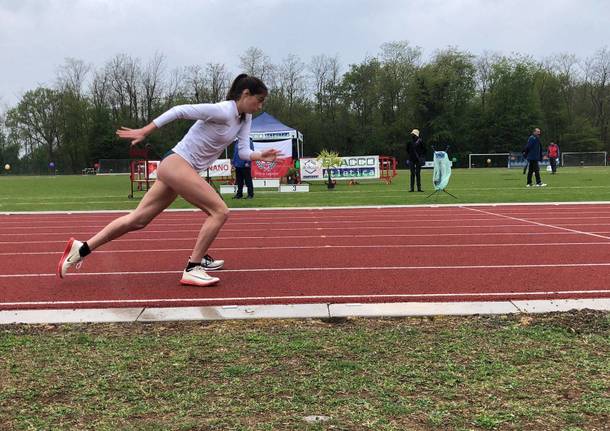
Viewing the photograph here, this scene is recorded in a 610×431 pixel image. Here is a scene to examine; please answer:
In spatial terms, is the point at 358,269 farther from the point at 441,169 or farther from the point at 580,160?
the point at 580,160

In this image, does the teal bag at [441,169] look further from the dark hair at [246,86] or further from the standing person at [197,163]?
the dark hair at [246,86]

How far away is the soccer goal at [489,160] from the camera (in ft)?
215

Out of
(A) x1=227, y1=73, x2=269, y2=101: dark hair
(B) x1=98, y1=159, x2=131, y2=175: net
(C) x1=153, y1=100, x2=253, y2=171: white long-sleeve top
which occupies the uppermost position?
A: (B) x1=98, y1=159, x2=131, y2=175: net

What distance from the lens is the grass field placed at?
2.67 metres

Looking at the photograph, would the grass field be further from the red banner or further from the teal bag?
the red banner

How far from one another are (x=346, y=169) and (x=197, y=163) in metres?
20.9

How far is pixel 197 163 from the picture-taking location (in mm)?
5438

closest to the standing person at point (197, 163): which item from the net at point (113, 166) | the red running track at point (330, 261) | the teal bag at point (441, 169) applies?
the red running track at point (330, 261)

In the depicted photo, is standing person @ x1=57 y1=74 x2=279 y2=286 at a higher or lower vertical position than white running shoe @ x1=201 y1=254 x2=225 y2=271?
higher

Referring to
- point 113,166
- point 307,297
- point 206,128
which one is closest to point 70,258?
point 206,128

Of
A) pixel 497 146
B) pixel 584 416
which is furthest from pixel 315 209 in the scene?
pixel 497 146

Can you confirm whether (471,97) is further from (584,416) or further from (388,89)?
(584,416)

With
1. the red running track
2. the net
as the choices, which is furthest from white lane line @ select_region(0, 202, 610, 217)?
the net

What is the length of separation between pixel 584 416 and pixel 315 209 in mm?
11319
